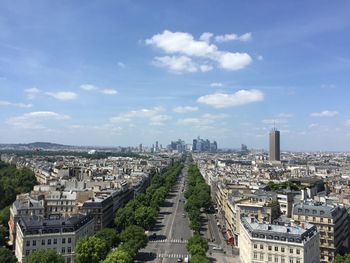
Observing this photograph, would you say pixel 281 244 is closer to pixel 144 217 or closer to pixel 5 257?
pixel 5 257

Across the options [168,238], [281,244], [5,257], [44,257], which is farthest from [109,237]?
[281,244]

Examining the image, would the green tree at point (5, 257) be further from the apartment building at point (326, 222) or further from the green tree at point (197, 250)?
the apartment building at point (326, 222)

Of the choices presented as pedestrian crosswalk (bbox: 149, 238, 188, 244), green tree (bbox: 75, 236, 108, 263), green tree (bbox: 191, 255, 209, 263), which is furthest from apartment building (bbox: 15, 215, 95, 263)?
pedestrian crosswalk (bbox: 149, 238, 188, 244)

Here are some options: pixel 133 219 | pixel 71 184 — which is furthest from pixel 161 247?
pixel 71 184

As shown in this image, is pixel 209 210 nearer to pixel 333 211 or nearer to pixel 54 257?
pixel 333 211

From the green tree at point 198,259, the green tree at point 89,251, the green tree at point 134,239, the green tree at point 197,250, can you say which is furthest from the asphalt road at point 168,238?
the green tree at point 89,251
